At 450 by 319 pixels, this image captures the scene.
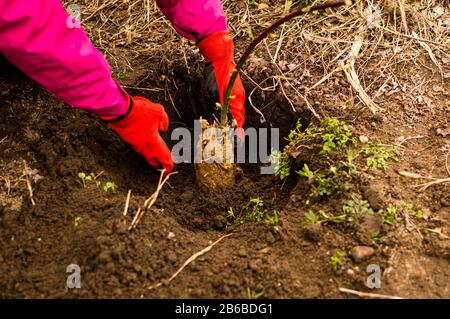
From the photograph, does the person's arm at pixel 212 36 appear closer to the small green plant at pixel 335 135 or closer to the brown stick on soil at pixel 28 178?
the small green plant at pixel 335 135

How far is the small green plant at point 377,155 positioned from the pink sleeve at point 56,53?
1022mm

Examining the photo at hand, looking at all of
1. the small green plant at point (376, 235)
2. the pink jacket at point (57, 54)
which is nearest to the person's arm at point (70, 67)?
the pink jacket at point (57, 54)

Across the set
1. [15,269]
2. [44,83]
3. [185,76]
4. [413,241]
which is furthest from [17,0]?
[413,241]

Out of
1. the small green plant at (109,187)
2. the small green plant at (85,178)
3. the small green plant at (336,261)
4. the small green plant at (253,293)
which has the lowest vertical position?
the small green plant at (253,293)

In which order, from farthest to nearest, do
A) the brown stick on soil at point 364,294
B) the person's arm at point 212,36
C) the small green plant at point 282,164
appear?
the person's arm at point 212,36, the small green plant at point 282,164, the brown stick on soil at point 364,294

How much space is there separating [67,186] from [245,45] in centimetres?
125

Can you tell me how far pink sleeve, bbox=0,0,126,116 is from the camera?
1.55 meters

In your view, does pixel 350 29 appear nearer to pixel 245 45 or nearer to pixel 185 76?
pixel 245 45

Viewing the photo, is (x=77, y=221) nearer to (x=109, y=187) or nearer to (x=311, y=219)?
(x=109, y=187)

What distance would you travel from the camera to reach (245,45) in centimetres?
257

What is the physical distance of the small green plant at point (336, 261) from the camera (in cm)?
155

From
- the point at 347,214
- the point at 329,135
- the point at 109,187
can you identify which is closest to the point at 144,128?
the point at 109,187

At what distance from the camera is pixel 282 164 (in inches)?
82.7

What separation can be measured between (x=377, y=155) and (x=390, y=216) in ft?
1.05
